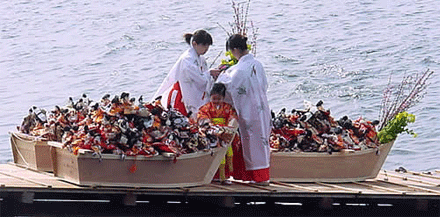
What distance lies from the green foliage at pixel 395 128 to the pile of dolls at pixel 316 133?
76 millimetres

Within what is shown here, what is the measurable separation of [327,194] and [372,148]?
38.2 inches

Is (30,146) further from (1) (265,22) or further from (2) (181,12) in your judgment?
(2) (181,12)

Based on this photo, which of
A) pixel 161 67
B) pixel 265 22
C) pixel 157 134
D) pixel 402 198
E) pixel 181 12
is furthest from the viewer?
pixel 181 12

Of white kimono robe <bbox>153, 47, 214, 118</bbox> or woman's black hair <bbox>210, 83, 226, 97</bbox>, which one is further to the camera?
white kimono robe <bbox>153, 47, 214, 118</bbox>

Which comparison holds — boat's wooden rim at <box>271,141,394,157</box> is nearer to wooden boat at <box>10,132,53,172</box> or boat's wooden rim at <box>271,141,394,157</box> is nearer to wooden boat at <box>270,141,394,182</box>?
wooden boat at <box>270,141,394,182</box>

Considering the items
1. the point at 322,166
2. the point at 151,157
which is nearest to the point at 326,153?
the point at 322,166

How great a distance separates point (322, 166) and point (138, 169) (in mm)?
1908

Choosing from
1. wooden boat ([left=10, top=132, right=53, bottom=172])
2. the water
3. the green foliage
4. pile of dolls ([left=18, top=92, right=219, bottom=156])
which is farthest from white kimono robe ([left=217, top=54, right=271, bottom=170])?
the water

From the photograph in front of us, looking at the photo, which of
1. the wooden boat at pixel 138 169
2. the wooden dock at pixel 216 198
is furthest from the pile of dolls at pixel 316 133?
the wooden boat at pixel 138 169

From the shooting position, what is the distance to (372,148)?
36.2 ft

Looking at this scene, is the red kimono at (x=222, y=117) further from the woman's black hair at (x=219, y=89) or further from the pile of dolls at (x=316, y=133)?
the pile of dolls at (x=316, y=133)

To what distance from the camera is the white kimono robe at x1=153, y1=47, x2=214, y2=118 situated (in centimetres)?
1082

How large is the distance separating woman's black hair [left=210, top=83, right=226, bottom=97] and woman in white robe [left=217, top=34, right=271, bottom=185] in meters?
0.06

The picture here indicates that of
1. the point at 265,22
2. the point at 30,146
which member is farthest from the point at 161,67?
the point at 30,146
